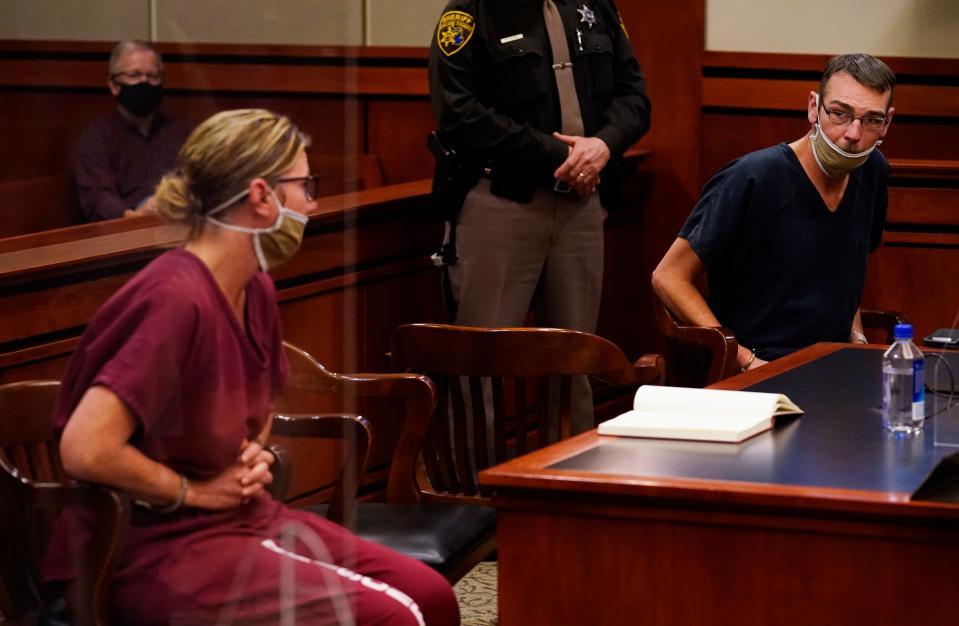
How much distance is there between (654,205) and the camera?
5039 mm

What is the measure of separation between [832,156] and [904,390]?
1030 mm

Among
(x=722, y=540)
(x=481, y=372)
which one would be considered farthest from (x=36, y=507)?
(x=481, y=372)

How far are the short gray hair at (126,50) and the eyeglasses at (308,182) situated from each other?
0.72 feet

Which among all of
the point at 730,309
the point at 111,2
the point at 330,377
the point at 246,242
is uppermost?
the point at 111,2

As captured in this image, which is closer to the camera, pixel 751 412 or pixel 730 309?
pixel 751 412

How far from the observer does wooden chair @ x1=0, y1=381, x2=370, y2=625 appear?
1230 mm

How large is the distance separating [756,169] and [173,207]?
7.31ft

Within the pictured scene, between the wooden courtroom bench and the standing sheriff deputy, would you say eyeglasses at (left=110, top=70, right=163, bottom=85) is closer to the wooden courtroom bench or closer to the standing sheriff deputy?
the wooden courtroom bench

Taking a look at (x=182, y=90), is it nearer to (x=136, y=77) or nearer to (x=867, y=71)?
(x=136, y=77)

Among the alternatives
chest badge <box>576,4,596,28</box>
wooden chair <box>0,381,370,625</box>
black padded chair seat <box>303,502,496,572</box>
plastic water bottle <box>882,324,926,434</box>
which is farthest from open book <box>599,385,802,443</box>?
chest badge <box>576,4,596,28</box>

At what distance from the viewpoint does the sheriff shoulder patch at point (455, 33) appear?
11.3 ft

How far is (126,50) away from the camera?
3.66ft

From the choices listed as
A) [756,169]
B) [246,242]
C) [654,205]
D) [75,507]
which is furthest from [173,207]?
[654,205]

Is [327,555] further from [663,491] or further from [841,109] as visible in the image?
[841,109]
